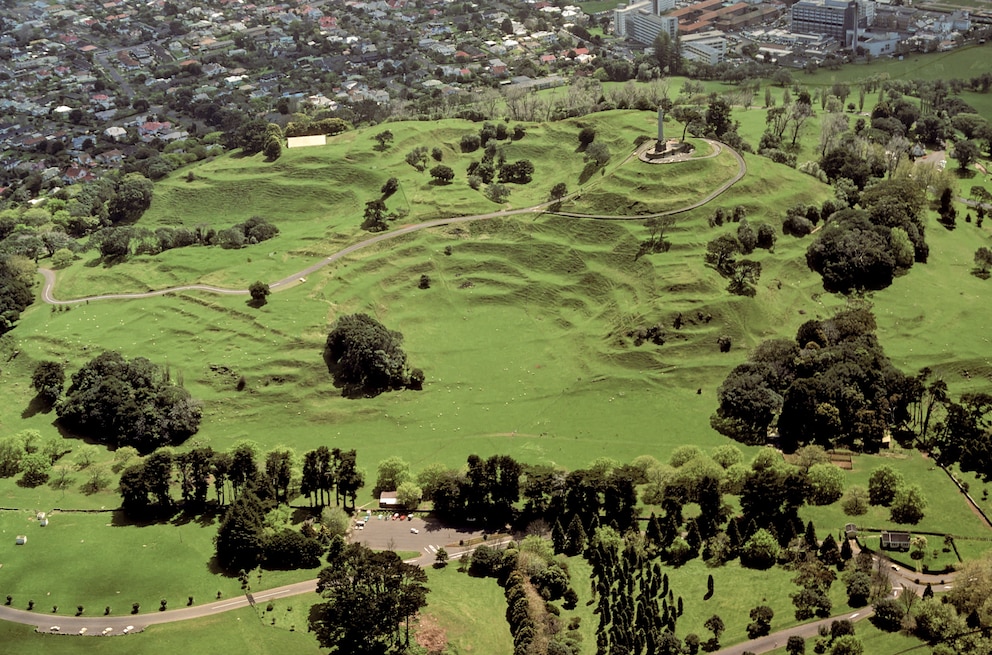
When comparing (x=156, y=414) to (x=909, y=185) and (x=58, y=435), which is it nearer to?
(x=58, y=435)

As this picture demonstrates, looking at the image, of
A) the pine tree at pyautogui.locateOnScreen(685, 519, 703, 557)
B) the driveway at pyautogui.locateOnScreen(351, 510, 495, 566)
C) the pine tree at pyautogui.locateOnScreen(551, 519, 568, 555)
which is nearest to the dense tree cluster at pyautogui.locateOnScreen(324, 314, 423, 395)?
the driveway at pyautogui.locateOnScreen(351, 510, 495, 566)

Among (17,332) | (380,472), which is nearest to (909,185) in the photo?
(380,472)

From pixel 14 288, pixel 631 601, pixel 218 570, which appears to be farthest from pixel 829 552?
pixel 14 288

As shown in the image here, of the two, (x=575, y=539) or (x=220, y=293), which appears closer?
(x=575, y=539)

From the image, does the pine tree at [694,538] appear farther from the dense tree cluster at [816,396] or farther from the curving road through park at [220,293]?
the curving road through park at [220,293]

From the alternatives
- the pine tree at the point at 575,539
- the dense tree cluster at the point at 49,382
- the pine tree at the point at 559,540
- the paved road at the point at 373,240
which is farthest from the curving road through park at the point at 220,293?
the dense tree cluster at the point at 49,382

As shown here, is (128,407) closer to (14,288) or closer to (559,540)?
(14,288)
